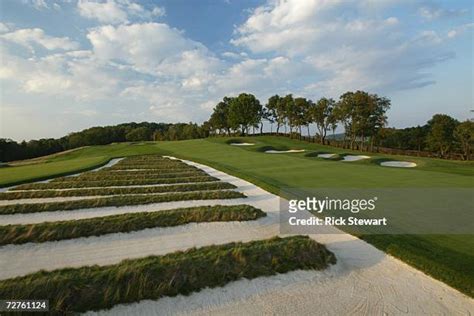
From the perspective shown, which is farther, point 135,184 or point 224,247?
point 135,184

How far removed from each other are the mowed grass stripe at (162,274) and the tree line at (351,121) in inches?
1813

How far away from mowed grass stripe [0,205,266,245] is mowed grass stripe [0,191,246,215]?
7.09 ft

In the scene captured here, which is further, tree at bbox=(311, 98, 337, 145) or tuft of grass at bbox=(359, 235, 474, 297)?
tree at bbox=(311, 98, 337, 145)

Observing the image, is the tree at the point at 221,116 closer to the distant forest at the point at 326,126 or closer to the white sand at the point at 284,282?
the distant forest at the point at 326,126

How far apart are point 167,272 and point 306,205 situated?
665cm

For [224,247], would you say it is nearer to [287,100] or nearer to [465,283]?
[465,283]

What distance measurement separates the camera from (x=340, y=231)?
8508 millimetres

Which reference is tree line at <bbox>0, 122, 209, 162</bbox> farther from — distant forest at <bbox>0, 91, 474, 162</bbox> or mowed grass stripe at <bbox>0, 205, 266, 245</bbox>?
mowed grass stripe at <bbox>0, 205, 266, 245</bbox>

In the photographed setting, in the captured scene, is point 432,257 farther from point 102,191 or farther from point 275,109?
point 275,109

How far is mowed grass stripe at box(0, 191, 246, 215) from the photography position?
10.6 meters

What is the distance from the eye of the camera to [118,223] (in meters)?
8.55

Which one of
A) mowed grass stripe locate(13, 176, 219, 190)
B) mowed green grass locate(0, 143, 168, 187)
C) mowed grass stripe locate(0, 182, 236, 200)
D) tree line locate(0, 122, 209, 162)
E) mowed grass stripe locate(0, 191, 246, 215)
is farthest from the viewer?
tree line locate(0, 122, 209, 162)

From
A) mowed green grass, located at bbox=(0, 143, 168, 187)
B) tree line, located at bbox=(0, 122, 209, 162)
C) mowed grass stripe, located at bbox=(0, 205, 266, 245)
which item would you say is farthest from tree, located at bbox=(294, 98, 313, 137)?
mowed grass stripe, located at bbox=(0, 205, 266, 245)

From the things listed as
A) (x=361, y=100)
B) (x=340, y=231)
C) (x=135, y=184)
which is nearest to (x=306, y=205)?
(x=340, y=231)
